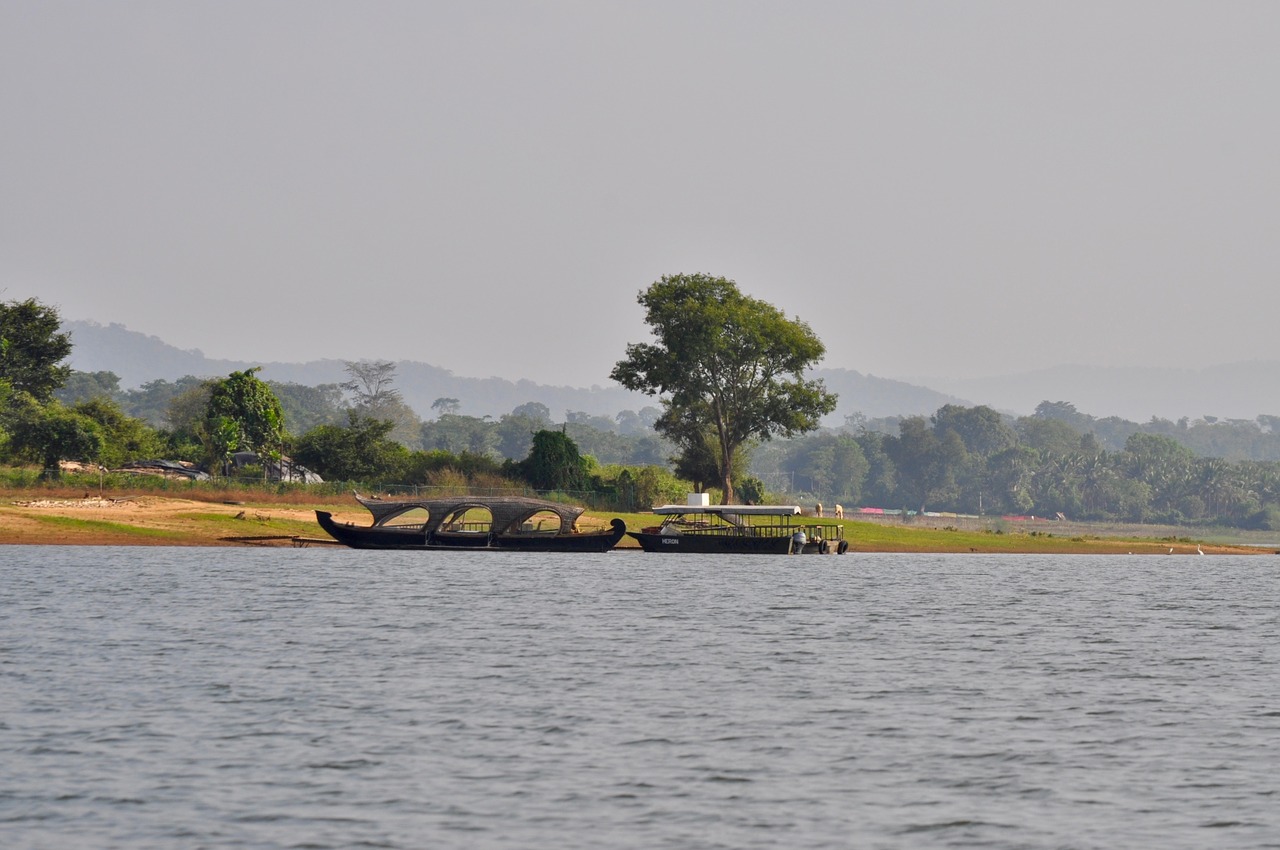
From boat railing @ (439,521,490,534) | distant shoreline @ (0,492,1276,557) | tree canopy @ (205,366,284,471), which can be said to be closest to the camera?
distant shoreline @ (0,492,1276,557)

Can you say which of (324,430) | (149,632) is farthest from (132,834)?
(324,430)

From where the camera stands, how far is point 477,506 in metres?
72.1

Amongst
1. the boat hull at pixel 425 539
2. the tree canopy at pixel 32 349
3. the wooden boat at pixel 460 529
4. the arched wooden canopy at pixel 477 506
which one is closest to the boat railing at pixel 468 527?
the wooden boat at pixel 460 529

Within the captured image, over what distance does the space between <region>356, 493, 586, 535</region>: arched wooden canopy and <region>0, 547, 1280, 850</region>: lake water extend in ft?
73.8

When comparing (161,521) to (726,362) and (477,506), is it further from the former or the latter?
(726,362)

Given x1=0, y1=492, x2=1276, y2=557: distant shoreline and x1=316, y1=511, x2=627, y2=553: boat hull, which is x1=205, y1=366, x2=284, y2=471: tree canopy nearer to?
x1=0, y1=492, x2=1276, y2=557: distant shoreline

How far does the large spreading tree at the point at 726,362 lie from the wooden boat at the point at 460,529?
126 feet

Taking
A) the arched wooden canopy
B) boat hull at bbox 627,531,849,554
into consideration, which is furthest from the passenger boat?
the arched wooden canopy

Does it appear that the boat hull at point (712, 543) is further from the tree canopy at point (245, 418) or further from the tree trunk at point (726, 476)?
the tree canopy at point (245, 418)

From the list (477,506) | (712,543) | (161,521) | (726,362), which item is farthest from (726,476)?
(161,521)

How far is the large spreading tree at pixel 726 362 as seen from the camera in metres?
111

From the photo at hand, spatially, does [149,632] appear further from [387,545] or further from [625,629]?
[387,545]

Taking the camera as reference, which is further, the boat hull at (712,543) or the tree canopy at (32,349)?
the tree canopy at (32,349)

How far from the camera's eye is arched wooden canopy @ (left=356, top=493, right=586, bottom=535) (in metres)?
71.6
